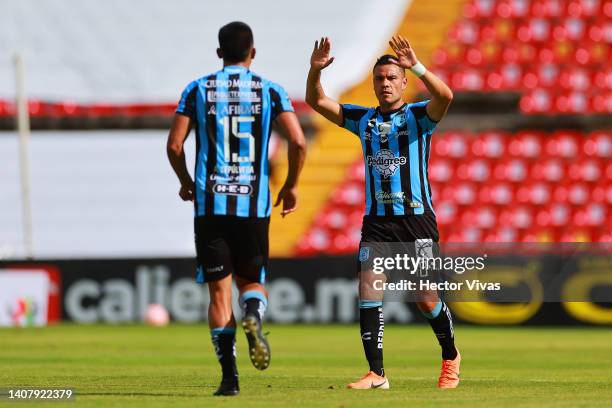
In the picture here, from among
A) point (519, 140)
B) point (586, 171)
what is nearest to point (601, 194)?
point (586, 171)

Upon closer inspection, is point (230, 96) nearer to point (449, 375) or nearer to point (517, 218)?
point (449, 375)

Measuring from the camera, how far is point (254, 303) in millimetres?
6285

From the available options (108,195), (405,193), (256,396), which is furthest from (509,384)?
(108,195)

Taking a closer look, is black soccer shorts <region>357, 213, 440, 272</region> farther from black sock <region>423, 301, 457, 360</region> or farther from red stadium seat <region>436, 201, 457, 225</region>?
red stadium seat <region>436, 201, 457, 225</region>

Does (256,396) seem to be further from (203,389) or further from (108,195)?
(108,195)

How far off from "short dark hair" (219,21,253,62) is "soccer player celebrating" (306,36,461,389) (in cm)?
73

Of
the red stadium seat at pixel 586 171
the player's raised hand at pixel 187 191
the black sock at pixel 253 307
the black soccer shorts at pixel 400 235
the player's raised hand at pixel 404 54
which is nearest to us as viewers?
the black sock at pixel 253 307

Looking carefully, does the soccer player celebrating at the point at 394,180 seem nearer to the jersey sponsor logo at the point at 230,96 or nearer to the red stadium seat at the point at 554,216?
the jersey sponsor logo at the point at 230,96

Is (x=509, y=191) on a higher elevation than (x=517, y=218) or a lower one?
higher

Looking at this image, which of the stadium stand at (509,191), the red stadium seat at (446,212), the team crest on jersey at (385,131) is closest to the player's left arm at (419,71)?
the team crest on jersey at (385,131)

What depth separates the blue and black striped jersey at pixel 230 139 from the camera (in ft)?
20.8

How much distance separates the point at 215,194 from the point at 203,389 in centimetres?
129

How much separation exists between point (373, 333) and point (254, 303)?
0.94m

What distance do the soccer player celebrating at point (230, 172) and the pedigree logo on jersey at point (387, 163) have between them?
88 centimetres
